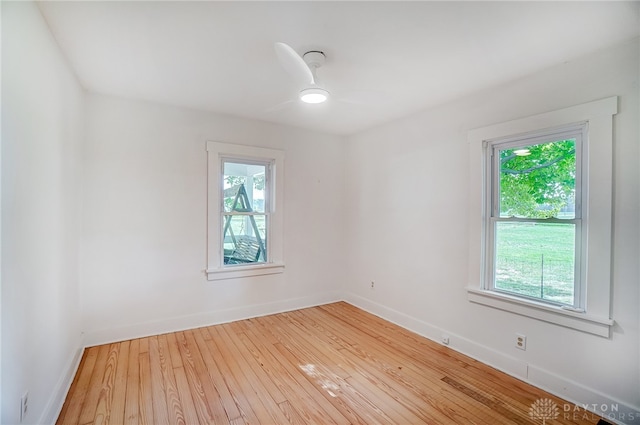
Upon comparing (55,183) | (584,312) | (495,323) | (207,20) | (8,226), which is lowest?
(495,323)

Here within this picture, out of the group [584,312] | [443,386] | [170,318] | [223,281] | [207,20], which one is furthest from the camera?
[223,281]

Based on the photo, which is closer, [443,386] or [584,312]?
[584,312]

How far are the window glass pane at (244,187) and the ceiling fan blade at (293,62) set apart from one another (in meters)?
2.01

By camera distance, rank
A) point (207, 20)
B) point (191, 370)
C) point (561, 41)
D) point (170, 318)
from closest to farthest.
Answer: point (207, 20) → point (561, 41) → point (191, 370) → point (170, 318)

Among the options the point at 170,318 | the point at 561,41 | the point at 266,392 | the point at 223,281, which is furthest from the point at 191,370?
the point at 561,41

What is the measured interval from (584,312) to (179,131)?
410cm

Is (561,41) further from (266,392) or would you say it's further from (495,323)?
(266,392)

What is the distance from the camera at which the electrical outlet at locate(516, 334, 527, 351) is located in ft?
8.16

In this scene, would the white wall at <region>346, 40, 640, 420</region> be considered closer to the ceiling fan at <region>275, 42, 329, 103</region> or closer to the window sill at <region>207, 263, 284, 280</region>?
the window sill at <region>207, 263, 284, 280</region>

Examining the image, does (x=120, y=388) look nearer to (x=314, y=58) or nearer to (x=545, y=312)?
(x=314, y=58)

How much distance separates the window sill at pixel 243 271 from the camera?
11.9 ft

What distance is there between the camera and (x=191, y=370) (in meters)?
2.59

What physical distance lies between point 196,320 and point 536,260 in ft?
11.6

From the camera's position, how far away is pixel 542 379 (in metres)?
2.37
